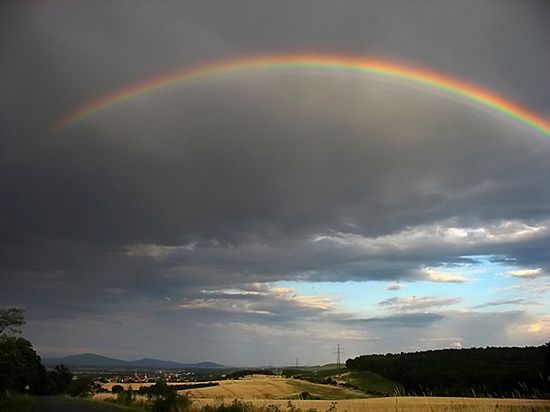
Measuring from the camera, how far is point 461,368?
145m

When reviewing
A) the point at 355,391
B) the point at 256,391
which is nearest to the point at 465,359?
the point at 355,391

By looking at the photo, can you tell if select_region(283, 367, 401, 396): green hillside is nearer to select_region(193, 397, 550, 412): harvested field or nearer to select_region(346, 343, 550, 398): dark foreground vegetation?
select_region(346, 343, 550, 398): dark foreground vegetation

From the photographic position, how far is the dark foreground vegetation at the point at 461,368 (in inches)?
4513

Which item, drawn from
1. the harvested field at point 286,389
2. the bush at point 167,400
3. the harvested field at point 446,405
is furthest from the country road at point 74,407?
the harvested field at point 286,389

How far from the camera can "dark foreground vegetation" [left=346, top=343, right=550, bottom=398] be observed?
115 m

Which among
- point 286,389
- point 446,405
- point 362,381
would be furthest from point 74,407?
point 362,381

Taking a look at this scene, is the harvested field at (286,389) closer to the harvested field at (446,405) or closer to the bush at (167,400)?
the harvested field at (446,405)

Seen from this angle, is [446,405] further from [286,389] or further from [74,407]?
[286,389]

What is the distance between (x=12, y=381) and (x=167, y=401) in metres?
31.6

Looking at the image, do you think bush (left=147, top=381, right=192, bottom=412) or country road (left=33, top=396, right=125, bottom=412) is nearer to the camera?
bush (left=147, top=381, right=192, bottom=412)

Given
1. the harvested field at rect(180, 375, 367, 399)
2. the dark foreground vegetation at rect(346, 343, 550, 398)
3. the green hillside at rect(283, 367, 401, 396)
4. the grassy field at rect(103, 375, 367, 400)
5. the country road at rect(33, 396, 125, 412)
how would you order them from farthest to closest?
the green hillside at rect(283, 367, 401, 396)
the harvested field at rect(180, 375, 367, 399)
the grassy field at rect(103, 375, 367, 400)
the dark foreground vegetation at rect(346, 343, 550, 398)
the country road at rect(33, 396, 125, 412)

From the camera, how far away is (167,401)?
38.5 meters

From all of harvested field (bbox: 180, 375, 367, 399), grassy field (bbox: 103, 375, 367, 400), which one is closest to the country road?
grassy field (bbox: 103, 375, 367, 400)

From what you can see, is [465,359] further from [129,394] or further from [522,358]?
[129,394]
